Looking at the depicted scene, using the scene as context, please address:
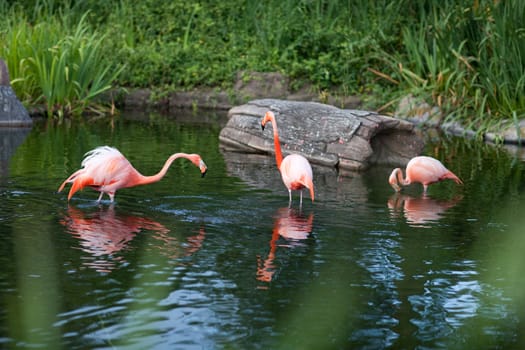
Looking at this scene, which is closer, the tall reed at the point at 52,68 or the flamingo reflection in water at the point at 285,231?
the flamingo reflection in water at the point at 285,231

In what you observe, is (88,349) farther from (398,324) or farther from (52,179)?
(52,179)

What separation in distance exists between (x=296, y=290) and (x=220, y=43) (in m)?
11.4

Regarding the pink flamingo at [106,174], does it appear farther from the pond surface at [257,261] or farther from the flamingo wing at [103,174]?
the pond surface at [257,261]

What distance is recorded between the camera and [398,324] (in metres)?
4.85

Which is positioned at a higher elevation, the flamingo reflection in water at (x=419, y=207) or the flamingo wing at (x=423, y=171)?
the flamingo wing at (x=423, y=171)

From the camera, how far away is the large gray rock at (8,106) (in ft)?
39.7

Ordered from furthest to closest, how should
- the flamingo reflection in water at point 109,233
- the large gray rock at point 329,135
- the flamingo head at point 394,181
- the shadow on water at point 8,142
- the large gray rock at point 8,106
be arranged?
1. the large gray rock at point 8,106
2. the large gray rock at point 329,135
3. the shadow on water at point 8,142
4. the flamingo head at point 394,181
5. the flamingo reflection in water at point 109,233

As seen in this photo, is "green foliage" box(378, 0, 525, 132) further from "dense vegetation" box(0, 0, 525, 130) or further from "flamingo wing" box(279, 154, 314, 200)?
"flamingo wing" box(279, 154, 314, 200)

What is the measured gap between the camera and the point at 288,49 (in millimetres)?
15109

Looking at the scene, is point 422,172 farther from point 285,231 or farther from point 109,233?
point 109,233

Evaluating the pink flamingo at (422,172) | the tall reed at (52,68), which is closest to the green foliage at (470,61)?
the pink flamingo at (422,172)

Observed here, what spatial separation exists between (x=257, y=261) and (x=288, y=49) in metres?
9.44

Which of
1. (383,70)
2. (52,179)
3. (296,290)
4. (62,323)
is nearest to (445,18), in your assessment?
(383,70)

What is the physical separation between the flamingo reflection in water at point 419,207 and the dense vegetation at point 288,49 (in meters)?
3.65
